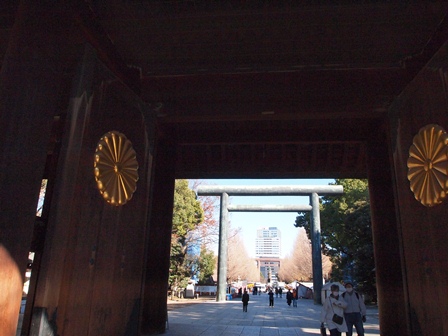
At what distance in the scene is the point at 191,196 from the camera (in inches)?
797

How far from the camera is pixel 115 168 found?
12.8 feet

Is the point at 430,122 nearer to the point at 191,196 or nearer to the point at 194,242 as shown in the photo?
the point at 191,196

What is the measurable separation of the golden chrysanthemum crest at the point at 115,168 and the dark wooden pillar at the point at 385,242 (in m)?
4.24

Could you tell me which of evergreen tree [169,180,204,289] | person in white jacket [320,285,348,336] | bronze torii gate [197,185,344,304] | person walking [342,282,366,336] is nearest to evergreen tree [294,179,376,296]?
bronze torii gate [197,185,344,304]

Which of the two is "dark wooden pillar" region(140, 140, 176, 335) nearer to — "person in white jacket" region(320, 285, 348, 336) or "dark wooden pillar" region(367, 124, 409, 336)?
"person in white jacket" region(320, 285, 348, 336)

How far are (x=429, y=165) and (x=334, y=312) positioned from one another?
2665 millimetres

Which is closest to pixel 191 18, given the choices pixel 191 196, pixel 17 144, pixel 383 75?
pixel 17 144

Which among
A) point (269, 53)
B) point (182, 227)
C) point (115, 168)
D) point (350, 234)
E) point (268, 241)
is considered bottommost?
point (115, 168)

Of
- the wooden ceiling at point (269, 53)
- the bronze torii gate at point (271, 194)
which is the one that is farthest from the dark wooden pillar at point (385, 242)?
the bronze torii gate at point (271, 194)

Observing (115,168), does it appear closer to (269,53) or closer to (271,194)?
(269,53)

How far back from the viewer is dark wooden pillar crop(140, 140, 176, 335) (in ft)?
20.3

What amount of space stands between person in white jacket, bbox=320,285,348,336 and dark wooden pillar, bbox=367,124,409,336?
1.08 metres

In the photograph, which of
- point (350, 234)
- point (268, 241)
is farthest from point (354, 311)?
point (268, 241)

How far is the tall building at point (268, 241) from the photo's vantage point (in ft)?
630
